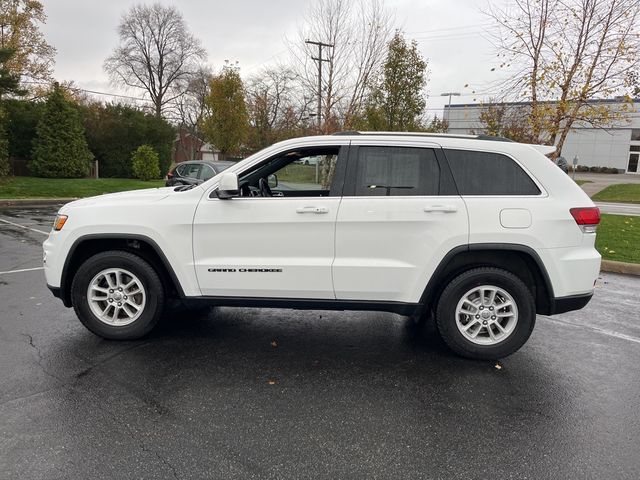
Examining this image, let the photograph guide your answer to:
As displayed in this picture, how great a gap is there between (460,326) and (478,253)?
64 cm

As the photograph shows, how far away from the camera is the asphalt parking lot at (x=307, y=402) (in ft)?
8.60

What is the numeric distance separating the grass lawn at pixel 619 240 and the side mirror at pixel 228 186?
23.5 feet

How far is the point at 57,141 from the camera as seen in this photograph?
22.2 metres

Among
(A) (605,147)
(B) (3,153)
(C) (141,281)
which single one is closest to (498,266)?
(C) (141,281)

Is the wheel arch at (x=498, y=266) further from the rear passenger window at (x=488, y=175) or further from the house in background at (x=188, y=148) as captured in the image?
the house in background at (x=188, y=148)

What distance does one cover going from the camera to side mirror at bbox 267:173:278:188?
4.82 meters

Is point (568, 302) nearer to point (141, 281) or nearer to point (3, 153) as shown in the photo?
point (141, 281)

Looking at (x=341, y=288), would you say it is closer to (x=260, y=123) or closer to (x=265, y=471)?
(x=265, y=471)

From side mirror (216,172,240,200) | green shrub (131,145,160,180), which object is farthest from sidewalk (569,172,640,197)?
side mirror (216,172,240,200)

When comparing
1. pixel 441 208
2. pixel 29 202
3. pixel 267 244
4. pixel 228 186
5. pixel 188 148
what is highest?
pixel 188 148

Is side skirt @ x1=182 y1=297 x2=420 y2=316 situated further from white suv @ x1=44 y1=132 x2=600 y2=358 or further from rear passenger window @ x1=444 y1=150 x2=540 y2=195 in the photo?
rear passenger window @ x1=444 y1=150 x2=540 y2=195

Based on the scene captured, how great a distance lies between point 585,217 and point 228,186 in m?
2.94

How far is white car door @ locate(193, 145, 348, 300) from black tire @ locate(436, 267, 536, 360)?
99 centimetres

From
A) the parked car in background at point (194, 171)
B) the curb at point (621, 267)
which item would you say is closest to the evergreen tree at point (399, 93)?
the parked car in background at point (194, 171)
